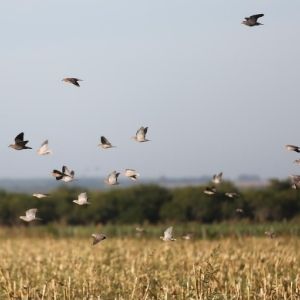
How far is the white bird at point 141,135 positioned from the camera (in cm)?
1286

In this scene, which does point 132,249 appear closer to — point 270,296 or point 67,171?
point 67,171

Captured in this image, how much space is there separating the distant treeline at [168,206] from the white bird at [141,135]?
2316cm

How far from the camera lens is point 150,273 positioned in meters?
15.2

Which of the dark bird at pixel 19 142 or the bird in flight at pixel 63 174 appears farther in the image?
the bird in flight at pixel 63 174

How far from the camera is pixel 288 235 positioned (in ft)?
93.1

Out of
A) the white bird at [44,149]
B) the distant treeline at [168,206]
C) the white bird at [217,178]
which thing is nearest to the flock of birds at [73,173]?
the white bird at [44,149]

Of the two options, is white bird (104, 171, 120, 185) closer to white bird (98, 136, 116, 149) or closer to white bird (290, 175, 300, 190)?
white bird (98, 136, 116, 149)

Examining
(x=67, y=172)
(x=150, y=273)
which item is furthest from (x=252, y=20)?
(x=150, y=273)

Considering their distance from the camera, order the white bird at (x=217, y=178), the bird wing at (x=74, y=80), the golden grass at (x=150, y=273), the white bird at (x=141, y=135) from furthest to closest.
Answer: the white bird at (x=217, y=178) < the bird wing at (x=74, y=80) < the white bird at (x=141, y=135) < the golden grass at (x=150, y=273)

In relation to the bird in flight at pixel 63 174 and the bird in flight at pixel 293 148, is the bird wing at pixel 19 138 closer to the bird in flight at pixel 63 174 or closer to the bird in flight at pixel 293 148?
the bird in flight at pixel 63 174

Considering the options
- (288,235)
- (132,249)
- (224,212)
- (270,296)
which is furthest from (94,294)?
(224,212)

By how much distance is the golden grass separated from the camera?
1219cm

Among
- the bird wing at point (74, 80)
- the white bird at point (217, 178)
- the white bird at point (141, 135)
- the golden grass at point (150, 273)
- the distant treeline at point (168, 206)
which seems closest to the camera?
the golden grass at point (150, 273)

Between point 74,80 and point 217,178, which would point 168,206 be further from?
point 74,80
